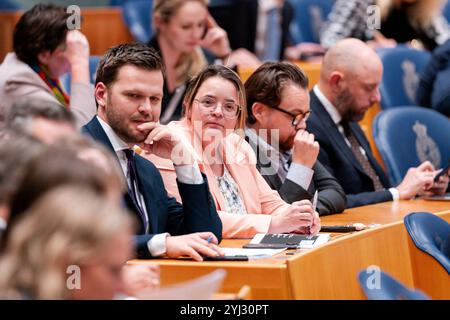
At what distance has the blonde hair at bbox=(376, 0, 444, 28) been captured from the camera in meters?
6.91

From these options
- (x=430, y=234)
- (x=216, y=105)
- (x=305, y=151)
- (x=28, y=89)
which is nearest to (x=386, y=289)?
(x=430, y=234)

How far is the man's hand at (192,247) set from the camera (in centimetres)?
293

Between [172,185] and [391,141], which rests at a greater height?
[391,141]

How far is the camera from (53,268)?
161cm

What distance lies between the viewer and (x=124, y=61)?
3273 millimetres

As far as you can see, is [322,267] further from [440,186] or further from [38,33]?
[38,33]

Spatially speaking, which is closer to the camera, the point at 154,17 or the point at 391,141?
the point at 391,141

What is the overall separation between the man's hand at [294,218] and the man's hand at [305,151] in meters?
0.43

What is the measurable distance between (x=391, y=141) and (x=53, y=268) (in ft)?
11.9

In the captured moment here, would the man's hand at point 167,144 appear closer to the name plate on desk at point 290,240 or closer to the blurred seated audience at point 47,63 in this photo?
the name plate on desk at point 290,240

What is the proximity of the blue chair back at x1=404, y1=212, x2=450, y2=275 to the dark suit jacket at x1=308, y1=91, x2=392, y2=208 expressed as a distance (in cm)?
104

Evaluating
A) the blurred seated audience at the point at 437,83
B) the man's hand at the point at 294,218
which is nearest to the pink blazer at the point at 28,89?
the man's hand at the point at 294,218
